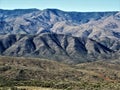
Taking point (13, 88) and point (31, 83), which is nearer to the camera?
point (13, 88)

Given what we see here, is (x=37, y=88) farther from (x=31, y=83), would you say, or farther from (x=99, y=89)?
(x=99, y=89)

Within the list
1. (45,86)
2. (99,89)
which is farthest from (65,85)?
(99,89)

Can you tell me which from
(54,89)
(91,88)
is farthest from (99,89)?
(54,89)

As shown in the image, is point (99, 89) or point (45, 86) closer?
point (99, 89)

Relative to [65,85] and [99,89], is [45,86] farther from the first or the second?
[99,89]

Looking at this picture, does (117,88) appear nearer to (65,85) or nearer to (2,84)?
(65,85)

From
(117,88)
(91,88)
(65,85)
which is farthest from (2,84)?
(117,88)

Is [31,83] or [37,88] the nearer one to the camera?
[37,88]
